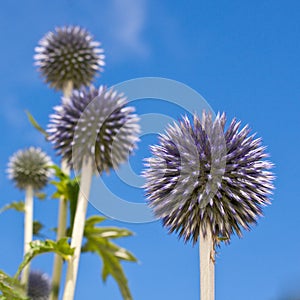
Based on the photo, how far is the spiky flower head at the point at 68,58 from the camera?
477 inches

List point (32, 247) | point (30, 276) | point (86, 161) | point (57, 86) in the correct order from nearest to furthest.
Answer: point (32, 247)
point (86, 161)
point (30, 276)
point (57, 86)

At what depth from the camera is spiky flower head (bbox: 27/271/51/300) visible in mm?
11266

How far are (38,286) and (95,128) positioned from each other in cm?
394

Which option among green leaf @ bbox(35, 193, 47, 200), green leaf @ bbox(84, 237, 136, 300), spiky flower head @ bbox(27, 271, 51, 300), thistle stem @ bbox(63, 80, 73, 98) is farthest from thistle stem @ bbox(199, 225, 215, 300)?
thistle stem @ bbox(63, 80, 73, 98)

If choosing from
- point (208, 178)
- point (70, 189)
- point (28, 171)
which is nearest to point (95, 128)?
point (70, 189)

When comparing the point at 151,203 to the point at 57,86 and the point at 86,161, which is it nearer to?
the point at 86,161

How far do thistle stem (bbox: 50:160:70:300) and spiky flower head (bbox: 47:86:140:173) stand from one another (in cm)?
64

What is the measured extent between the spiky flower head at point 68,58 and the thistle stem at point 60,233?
8.18 feet

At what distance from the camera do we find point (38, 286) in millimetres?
11336

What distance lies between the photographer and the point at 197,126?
6.07 metres

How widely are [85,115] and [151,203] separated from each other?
12.5 ft

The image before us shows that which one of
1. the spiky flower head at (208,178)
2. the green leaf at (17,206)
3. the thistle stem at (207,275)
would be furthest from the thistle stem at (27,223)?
the thistle stem at (207,275)

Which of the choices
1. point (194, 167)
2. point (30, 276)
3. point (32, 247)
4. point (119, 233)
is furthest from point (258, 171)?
point (30, 276)

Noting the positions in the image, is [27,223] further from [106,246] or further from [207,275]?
[207,275]
